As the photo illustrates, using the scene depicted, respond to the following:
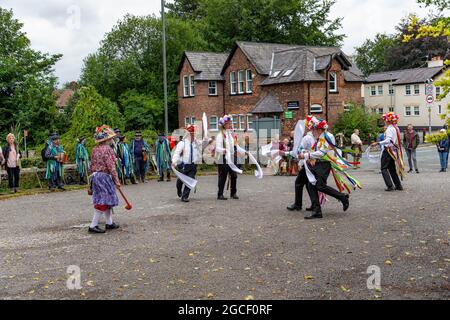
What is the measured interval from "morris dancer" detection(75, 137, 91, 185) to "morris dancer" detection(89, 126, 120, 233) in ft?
30.8

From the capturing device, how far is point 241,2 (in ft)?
194

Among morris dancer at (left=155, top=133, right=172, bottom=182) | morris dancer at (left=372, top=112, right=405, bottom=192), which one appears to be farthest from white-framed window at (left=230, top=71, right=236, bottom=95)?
morris dancer at (left=372, top=112, right=405, bottom=192)

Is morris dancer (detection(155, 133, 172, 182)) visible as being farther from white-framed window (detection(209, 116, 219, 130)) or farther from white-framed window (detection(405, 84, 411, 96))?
white-framed window (detection(405, 84, 411, 96))

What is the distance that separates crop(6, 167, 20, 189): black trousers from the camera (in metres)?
17.8

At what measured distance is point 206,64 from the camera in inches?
1849

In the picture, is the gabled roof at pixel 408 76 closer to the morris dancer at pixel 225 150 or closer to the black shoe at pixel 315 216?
the morris dancer at pixel 225 150

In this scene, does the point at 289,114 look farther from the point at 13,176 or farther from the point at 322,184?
the point at 322,184

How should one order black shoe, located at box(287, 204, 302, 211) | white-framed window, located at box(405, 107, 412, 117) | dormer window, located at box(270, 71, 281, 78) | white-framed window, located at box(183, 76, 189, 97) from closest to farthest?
black shoe, located at box(287, 204, 302, 211)
dormer window, located at box(270, 71, 281, 78)
white-framed window, located at box(183, 76, 189, 97)
white-framed window, located at box(405, 107, 412, 117)

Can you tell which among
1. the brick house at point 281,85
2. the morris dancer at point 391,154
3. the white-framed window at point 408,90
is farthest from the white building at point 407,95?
the morris dancer at point 391,154

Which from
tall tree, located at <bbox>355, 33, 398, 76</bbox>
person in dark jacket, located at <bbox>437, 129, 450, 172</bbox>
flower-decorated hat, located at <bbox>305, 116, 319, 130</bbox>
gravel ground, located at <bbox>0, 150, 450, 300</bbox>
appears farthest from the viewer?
tall tree, located at <bbox>355, 33, 398, 76</bbox>

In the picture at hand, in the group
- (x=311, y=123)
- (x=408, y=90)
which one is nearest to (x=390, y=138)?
(x=311, y=123)

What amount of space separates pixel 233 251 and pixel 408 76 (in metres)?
57.3

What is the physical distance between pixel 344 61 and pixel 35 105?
22205 millimetres

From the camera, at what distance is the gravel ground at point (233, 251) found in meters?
6.47
